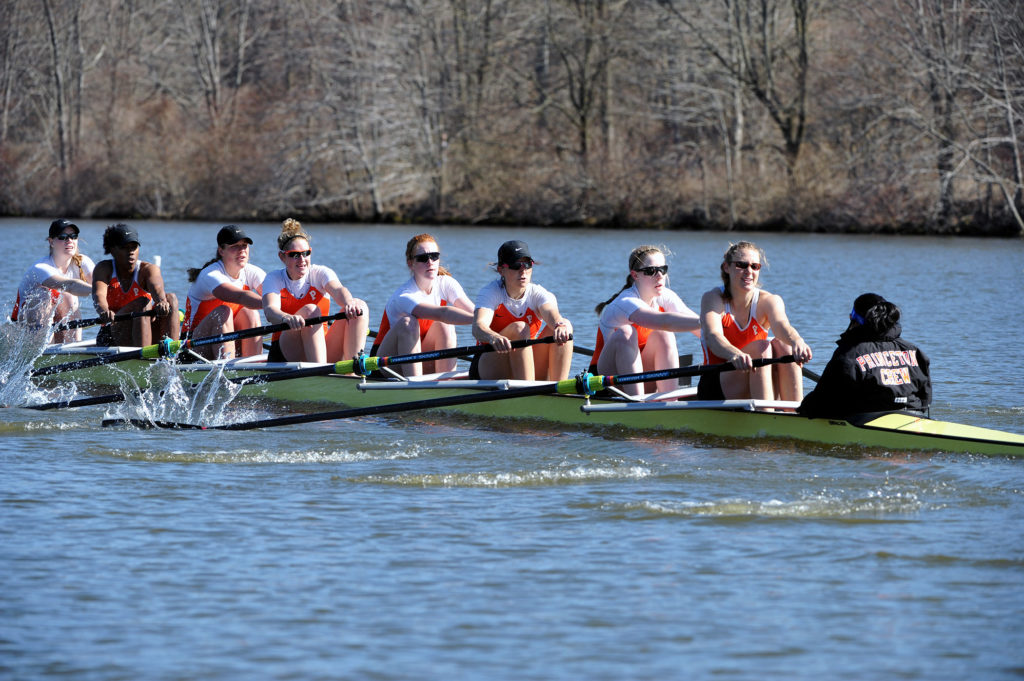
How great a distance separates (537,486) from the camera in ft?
23.8

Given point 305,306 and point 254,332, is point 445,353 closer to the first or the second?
point 254,332

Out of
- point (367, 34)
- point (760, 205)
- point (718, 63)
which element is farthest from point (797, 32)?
point (367, 34)

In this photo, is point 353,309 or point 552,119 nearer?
point 353,309

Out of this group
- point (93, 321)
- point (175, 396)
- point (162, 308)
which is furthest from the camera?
point (93, 321)

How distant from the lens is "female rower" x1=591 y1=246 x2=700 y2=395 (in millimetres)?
8383

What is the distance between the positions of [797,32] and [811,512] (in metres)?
30.7

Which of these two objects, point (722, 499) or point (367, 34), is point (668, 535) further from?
point (367, 34)

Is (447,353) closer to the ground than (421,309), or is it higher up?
closer to the ground

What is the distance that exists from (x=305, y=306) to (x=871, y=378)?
14.8ft

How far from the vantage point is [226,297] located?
1049cm

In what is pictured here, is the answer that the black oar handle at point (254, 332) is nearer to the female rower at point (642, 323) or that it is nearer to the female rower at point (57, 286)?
the female rower at point (57, 286)

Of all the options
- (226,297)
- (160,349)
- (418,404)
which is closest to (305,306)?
(226,297)

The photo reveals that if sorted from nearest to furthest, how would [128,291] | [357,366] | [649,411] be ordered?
[649,411]
[357,366]
[128,291]

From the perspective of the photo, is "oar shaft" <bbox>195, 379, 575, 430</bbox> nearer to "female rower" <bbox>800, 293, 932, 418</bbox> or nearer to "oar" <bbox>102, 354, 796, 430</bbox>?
"oar" <bbox>102, 354, 796, 430</bbox>
